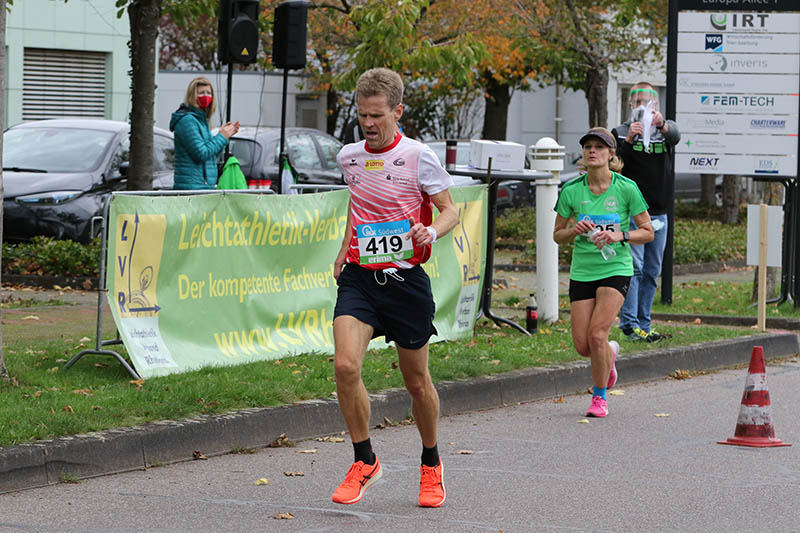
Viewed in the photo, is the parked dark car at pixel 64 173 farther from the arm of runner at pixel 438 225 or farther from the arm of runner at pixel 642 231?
the arm of runner at pixel 438 225

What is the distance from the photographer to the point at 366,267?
256 inches

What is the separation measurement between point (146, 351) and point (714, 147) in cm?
A: 796

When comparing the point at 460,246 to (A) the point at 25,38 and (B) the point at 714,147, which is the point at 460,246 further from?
(A) the point at 25,38

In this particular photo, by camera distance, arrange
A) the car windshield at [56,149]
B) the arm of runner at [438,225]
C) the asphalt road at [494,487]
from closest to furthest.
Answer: the asphalt road at [494,487] → the arm of runner at [438,225] → the car windshield at [56,149]

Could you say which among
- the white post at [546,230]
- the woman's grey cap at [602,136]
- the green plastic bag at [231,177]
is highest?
the woman's grey cap at [602,136]

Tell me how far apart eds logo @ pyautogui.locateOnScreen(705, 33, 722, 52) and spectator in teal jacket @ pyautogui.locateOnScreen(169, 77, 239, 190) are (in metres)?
5.25

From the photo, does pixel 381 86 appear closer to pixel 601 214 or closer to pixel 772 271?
pixel 601 214

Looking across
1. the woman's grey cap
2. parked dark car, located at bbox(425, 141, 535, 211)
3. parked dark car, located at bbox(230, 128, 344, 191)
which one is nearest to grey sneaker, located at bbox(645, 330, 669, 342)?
the woman's grey cap

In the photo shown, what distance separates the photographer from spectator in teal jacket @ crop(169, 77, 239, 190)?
1212 centimetres

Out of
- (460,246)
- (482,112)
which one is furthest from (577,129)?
(460,246)

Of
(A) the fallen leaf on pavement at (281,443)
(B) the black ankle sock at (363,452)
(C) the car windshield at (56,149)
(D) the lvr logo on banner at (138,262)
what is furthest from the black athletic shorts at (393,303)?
(C) the car windshield at (56,149)

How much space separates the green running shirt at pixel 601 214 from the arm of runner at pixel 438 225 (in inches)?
116

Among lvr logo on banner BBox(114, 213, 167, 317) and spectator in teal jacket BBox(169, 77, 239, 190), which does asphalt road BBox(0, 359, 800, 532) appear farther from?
spectator in teal jacket BBox(169, 77, 239, 190)

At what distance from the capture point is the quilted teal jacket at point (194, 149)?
480 inches
